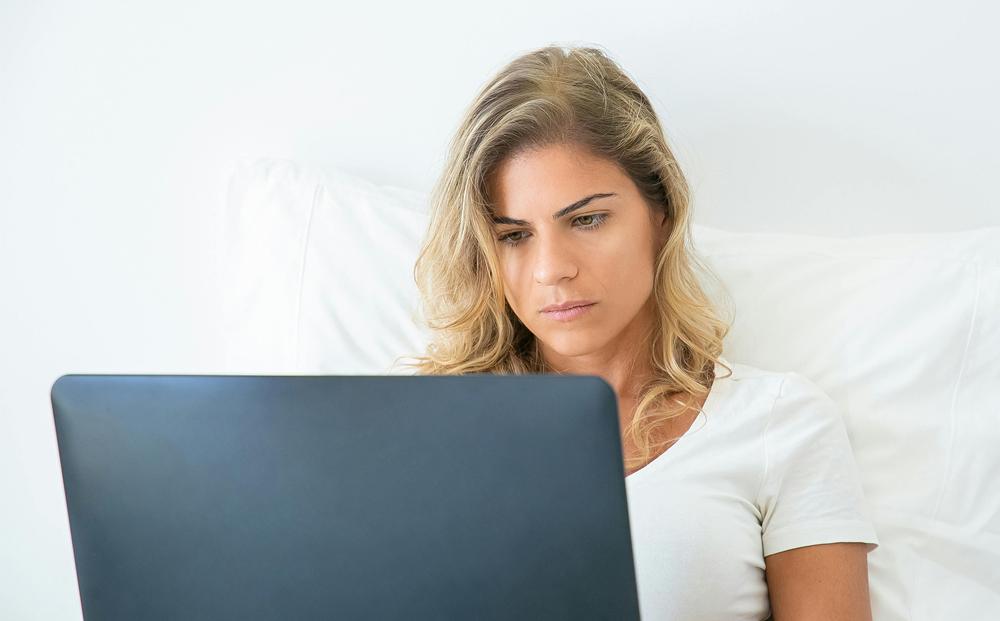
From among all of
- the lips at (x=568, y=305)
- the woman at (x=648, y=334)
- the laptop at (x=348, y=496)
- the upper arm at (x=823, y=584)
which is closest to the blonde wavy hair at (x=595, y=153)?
the woman at (x=648, y=334)

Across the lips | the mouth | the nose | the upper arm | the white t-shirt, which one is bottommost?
the upper arm

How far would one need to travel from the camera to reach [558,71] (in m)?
1.30

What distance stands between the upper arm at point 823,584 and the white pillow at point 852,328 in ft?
0.26

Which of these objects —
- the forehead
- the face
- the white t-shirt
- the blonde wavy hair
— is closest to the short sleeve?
the white t-shirt

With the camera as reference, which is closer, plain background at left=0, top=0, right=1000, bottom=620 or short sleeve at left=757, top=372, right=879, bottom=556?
short sleeve at left=757, top=372, right=879, bottom=556

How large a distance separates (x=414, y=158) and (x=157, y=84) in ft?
1.57

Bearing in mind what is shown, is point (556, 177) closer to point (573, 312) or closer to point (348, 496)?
point (573, 312)

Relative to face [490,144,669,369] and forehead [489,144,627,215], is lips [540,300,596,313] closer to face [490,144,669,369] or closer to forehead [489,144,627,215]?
face [490,144,669,369]

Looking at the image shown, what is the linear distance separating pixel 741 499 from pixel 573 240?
14.8 inches

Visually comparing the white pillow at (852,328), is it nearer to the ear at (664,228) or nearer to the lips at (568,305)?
the ear at (664,228)

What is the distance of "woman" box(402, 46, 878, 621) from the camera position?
1150 millimetres

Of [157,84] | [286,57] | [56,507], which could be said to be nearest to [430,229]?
[286,57]

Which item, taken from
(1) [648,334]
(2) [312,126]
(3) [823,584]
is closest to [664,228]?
(1) [648,334]

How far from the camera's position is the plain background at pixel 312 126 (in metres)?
1.35
